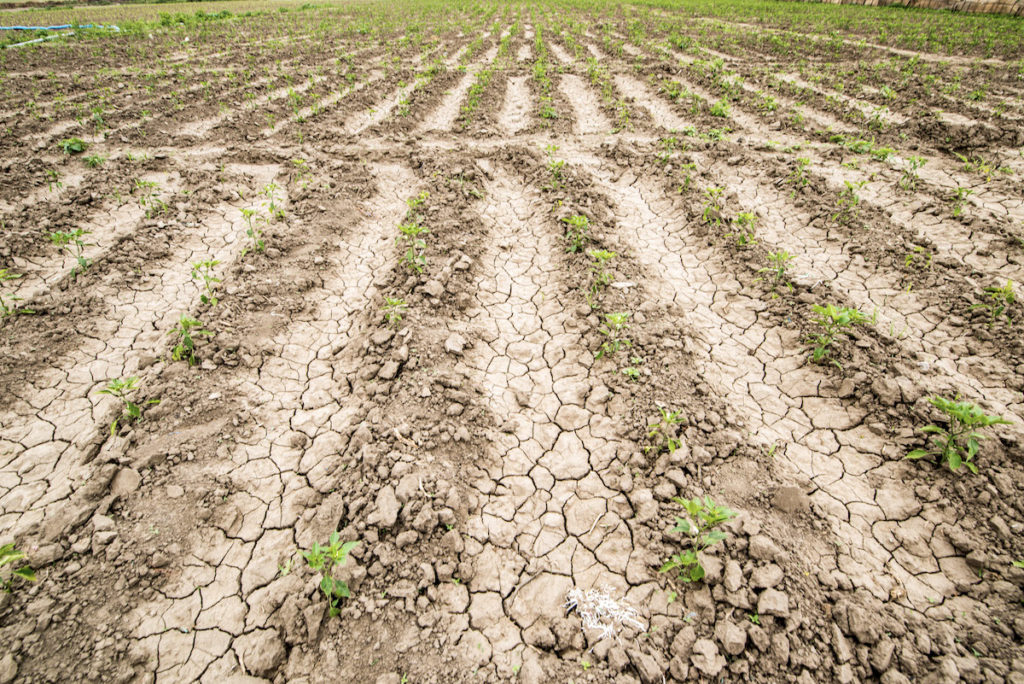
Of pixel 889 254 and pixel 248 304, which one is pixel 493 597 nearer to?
pixel 248 304

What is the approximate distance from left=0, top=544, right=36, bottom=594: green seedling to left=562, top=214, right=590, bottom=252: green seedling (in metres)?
4.38

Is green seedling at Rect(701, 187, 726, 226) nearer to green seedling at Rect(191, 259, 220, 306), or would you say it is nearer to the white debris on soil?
the white debris on soil

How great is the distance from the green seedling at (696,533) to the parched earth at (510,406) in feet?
0.23

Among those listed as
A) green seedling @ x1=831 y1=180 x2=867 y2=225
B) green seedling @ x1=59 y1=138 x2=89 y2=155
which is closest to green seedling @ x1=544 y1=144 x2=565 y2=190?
green seedling @ x1=831 y1=180 x2=867 y2=225

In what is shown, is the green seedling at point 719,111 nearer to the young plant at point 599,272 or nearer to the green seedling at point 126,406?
the young plant at point 599,272

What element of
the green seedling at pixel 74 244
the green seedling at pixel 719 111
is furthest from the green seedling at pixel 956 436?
the green seedling at pixel 74 244

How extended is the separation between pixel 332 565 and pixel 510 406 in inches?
60.2

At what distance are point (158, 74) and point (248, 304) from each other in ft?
34.3

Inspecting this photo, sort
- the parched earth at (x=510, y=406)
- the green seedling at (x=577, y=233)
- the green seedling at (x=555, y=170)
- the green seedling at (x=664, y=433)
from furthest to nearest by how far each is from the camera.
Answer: the green seedling at (x=555, y=170) < the green seedling at (x=577, y=233) < the green seedling at (x=664, y=433) < the parched earth at (x=510, y=406)

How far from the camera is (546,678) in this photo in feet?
6.47

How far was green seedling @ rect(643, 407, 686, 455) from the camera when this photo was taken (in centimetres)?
276

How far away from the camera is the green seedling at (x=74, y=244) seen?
4.27m

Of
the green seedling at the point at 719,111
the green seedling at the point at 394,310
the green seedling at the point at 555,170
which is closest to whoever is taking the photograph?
the green seedling at the point at 394,310

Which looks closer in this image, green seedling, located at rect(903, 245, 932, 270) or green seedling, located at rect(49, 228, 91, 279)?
green seedling, located at rect(903, 245, 932, 270)
